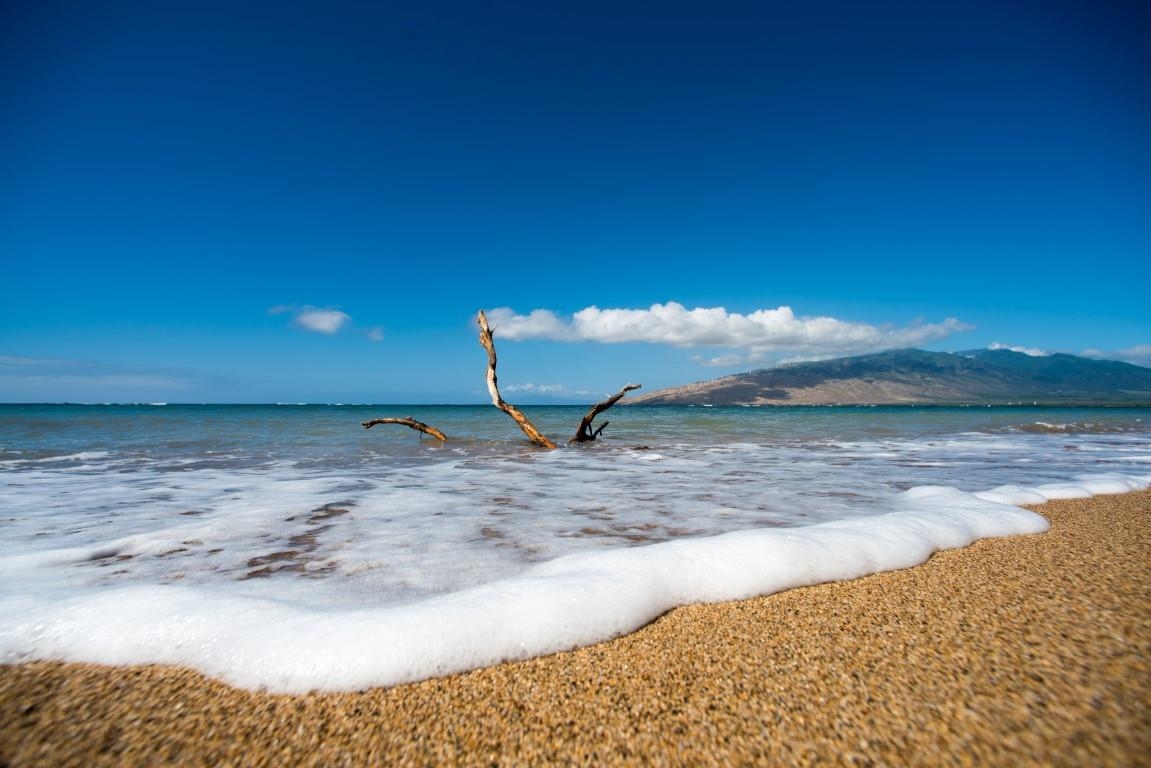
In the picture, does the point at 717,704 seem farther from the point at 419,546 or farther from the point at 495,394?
the point at 495,394

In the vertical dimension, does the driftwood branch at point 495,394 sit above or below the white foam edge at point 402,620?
above

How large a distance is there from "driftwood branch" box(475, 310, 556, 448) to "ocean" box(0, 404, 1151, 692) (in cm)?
432

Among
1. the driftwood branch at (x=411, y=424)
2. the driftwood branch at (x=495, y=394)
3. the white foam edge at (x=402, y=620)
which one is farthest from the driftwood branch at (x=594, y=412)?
the white foam edge at (x=402, y=620)

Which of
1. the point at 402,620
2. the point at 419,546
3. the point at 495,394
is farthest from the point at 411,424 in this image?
the point at 402,620

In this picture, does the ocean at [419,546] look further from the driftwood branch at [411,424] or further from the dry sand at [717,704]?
the driftwood branch at [411,424]

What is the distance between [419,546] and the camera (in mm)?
4152

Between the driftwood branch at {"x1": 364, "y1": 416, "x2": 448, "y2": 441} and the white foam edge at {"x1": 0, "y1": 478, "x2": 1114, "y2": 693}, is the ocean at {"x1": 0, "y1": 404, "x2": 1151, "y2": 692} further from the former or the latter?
the driftwood branch at {"x1": 364, "y1": 416, "x2": 448, "y2": 441}

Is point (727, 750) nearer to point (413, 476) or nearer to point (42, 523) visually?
point (42, 523)

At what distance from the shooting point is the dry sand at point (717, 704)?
1559 millimetres

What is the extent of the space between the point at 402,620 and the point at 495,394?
12.3 metres

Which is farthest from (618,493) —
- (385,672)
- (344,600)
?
(385,672)

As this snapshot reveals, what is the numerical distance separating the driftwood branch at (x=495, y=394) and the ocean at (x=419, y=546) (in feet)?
14.2

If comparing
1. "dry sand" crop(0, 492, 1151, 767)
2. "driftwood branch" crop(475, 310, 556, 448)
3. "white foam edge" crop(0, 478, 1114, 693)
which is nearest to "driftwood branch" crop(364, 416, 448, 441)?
"driftwood branch" crop(475, 310, 556, 448)

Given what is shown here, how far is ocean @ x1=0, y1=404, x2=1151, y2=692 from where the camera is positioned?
2320 millimetres
